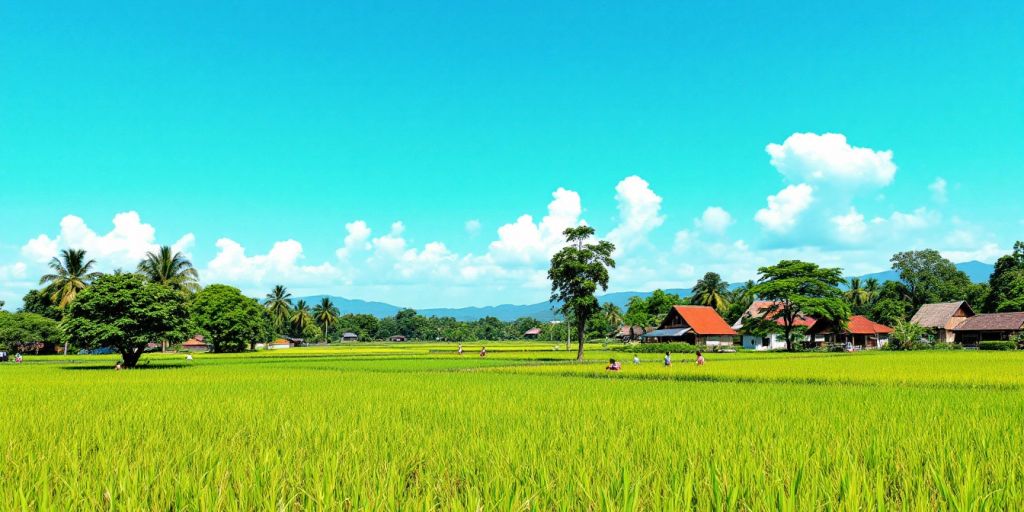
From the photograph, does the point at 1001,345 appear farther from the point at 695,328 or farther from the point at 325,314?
the point at 325,314

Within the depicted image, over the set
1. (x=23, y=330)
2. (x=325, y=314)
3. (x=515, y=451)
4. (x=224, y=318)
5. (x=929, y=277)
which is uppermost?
(x=929, y=277)

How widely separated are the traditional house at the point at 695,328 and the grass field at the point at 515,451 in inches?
2372

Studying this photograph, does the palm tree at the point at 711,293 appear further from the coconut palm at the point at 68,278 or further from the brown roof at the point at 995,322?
the coconut palm at the point at 68,278

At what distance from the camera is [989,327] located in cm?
7088

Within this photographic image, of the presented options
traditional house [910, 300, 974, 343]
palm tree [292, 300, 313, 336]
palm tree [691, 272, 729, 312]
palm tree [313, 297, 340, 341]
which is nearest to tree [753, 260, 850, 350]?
traditional house [910, 300, 974, 343]

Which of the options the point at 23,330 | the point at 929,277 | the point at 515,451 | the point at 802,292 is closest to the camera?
the point at 515,451

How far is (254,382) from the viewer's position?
21844 mm

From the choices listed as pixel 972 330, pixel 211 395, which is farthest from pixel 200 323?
pixel 972 330

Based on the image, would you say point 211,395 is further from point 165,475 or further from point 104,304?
point 104,304

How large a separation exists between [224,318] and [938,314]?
86.1 metres

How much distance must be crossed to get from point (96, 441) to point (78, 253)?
68.1 m

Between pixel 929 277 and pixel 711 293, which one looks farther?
pixel 711 293

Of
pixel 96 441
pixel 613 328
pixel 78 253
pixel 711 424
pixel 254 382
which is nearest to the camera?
pixel 96 441

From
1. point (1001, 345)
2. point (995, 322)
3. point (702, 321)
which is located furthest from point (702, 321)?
point (995, 322)
